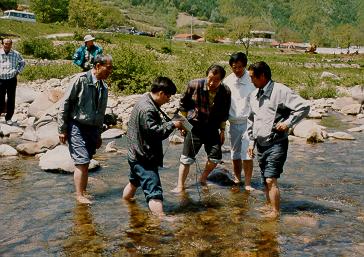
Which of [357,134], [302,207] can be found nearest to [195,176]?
[302,207]

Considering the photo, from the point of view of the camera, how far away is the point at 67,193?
299 inches

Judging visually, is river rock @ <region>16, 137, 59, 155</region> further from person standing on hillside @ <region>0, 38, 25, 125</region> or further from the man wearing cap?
person standing on hillside @ <region>0, 38, 25, 125</region>

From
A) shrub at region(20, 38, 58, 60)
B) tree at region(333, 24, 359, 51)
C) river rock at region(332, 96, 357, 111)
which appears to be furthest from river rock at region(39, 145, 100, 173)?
tree at region(333, 24, 359, 51)

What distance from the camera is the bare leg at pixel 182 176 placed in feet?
25.3

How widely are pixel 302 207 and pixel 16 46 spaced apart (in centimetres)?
3560

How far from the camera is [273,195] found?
6496mm

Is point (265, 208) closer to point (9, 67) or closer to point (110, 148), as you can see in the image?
point (110, 148)

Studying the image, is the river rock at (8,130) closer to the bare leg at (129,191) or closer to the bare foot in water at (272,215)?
the bare leg at (129,191)

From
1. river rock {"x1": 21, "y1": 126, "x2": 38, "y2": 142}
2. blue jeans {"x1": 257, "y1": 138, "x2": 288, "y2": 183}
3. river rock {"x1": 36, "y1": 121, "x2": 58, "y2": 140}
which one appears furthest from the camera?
river rock {"x1": 21, "y1": 126, "x2": 38, "y2": 142}

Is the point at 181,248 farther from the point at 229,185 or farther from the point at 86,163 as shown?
the point at 229,185

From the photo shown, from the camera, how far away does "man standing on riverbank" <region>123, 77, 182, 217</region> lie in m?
6.05

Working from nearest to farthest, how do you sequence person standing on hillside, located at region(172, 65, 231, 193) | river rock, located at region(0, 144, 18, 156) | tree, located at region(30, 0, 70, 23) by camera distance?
person standing on hillside, located at region(172, 65, 231, 193)
river rock, located at region(0, 144, 18, 156)
tree, located at region(30, 0, 70, 23)

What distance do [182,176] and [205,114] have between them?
42.6 inches

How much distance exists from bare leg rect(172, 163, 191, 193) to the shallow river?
187 mm
